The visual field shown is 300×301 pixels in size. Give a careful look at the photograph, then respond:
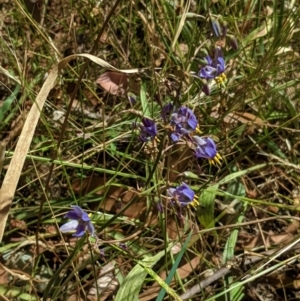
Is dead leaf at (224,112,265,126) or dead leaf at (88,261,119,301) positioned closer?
dead leaf at (88,261,119,301)

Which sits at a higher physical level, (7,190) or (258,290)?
(7,190)

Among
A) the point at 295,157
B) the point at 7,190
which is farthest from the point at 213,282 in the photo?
the point at 7,190

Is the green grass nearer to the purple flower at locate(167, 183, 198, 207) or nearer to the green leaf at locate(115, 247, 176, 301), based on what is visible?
the green leaf at locate(115, 247, 176, 301)

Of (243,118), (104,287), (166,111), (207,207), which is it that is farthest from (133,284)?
(243,118)

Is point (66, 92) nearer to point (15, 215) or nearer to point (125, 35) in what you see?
point (125, 35)

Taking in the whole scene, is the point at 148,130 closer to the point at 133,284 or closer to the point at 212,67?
the point at 212,67

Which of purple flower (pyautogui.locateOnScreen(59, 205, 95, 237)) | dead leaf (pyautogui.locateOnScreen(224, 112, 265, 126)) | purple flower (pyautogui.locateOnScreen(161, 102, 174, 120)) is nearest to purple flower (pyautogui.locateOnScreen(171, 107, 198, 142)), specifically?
purple flower (pyautogui.locateOnScreen(161, 102, 174, 120))

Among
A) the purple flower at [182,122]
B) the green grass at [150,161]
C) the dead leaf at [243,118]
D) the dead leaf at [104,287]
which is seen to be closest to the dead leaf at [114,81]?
the green grass at [150,161]

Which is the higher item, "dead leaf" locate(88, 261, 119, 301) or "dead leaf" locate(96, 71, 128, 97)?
"dead leaf" locate(96, 71, 128, 97)
